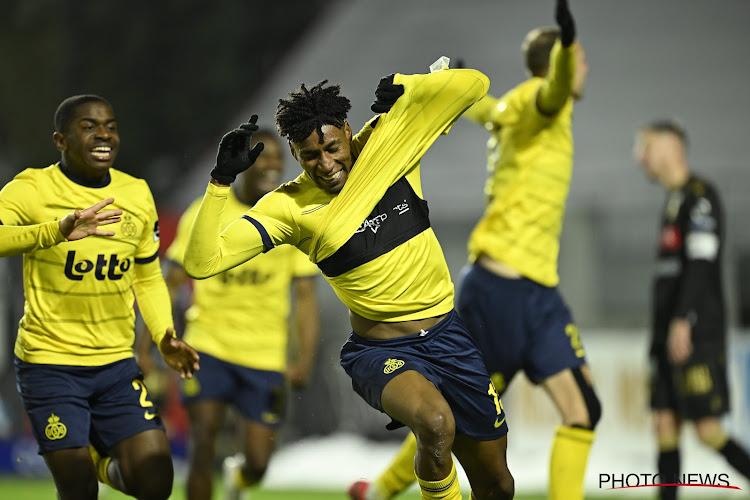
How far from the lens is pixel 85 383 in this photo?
5004 millimetres

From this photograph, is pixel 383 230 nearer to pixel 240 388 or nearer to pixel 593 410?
pixel 593 410

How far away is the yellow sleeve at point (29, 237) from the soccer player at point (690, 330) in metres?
4.14

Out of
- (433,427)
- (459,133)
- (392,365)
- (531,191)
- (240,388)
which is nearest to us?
(433,427)

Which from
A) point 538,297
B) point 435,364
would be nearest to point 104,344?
point 435,364

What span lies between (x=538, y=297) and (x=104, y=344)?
2.26 meters

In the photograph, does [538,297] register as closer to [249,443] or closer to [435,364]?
[435,364]

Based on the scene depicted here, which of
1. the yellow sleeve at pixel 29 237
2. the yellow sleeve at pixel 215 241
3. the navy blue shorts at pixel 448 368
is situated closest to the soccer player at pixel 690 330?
the navy blue shorts at pixel 448 368

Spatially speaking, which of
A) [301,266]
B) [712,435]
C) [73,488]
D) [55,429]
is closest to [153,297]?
[55,429]

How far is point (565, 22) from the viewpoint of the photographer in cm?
516

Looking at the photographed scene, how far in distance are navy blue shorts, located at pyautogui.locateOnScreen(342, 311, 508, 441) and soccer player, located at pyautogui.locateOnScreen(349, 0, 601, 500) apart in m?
A: 0.93

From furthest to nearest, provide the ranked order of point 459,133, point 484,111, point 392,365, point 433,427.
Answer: point 459,133
point 484,111
point 392,365
point 433,427

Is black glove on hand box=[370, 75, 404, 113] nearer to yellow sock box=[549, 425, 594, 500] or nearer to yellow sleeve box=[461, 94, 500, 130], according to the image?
yellow sleeve box=[461, 94, 500, 130]

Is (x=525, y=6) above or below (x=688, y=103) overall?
above

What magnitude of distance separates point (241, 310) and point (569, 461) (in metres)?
2.32
